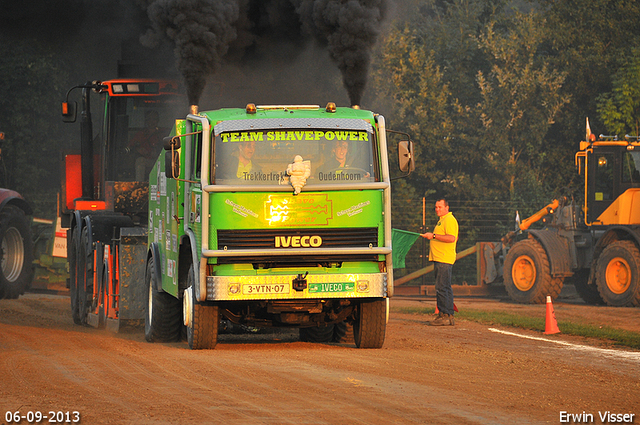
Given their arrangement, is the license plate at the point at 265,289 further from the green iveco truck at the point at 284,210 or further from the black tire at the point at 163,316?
the black tire at the point at 163,316

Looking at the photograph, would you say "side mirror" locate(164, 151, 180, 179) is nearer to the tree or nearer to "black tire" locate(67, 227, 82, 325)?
"black tire" locate(67, 227, 82, 325)

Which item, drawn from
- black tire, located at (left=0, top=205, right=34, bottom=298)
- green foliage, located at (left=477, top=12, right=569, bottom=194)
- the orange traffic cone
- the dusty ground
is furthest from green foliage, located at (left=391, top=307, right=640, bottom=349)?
green foliage, located at (left=477, top=12, right=569, bottom=194)

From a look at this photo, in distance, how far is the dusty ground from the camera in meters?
7.66

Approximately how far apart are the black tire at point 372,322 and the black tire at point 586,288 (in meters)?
11.3

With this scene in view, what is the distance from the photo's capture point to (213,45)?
17.6 metres

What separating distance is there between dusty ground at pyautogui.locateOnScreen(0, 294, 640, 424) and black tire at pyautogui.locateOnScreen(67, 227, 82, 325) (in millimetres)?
3143

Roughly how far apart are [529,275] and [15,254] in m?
10.6

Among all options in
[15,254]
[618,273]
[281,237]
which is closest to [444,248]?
[281,237]

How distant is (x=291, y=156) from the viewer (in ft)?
36.1

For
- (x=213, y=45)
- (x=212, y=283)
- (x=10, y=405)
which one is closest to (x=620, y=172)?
(x=213, y=45)

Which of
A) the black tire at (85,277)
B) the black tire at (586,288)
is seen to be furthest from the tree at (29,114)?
the black tire at (586,288)

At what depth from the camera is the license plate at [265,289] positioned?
10.9 meters

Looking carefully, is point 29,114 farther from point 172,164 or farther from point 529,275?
point 172,164

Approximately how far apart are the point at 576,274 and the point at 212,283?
43.9 feet
